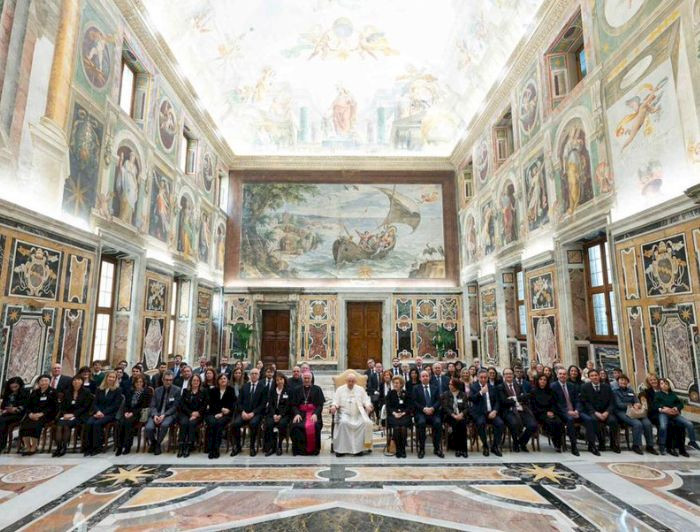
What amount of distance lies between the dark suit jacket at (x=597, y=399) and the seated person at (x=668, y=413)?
63cm

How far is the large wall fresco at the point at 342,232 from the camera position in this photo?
18.6 metres

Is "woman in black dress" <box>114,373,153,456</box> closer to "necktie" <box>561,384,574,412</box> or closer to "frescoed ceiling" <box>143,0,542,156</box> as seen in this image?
"necktie" <box>561,384,574,412</box>

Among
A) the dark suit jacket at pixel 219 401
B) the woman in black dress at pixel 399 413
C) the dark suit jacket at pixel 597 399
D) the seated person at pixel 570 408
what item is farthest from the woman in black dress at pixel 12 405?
the dark suit jacket at pixel 597 399

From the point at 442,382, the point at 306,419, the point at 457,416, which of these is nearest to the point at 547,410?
the point at 457,416

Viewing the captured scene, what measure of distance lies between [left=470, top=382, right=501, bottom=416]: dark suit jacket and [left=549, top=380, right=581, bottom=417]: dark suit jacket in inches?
37.8

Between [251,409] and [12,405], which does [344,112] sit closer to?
[251,409]

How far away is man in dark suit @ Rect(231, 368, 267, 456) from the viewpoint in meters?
6.70

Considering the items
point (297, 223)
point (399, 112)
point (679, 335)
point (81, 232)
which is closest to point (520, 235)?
point (679, 335)

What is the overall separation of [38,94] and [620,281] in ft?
37.1

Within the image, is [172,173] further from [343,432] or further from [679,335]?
[679,335]

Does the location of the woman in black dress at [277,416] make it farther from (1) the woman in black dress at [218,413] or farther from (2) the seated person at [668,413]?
(2) the seated person at [668,413]

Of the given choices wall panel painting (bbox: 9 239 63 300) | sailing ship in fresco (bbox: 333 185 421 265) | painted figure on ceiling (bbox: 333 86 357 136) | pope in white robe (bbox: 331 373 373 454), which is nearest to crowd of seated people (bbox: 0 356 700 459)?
pope in white robe (bbox: 331 373 373 454)

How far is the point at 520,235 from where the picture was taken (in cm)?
1238

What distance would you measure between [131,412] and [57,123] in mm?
5523
